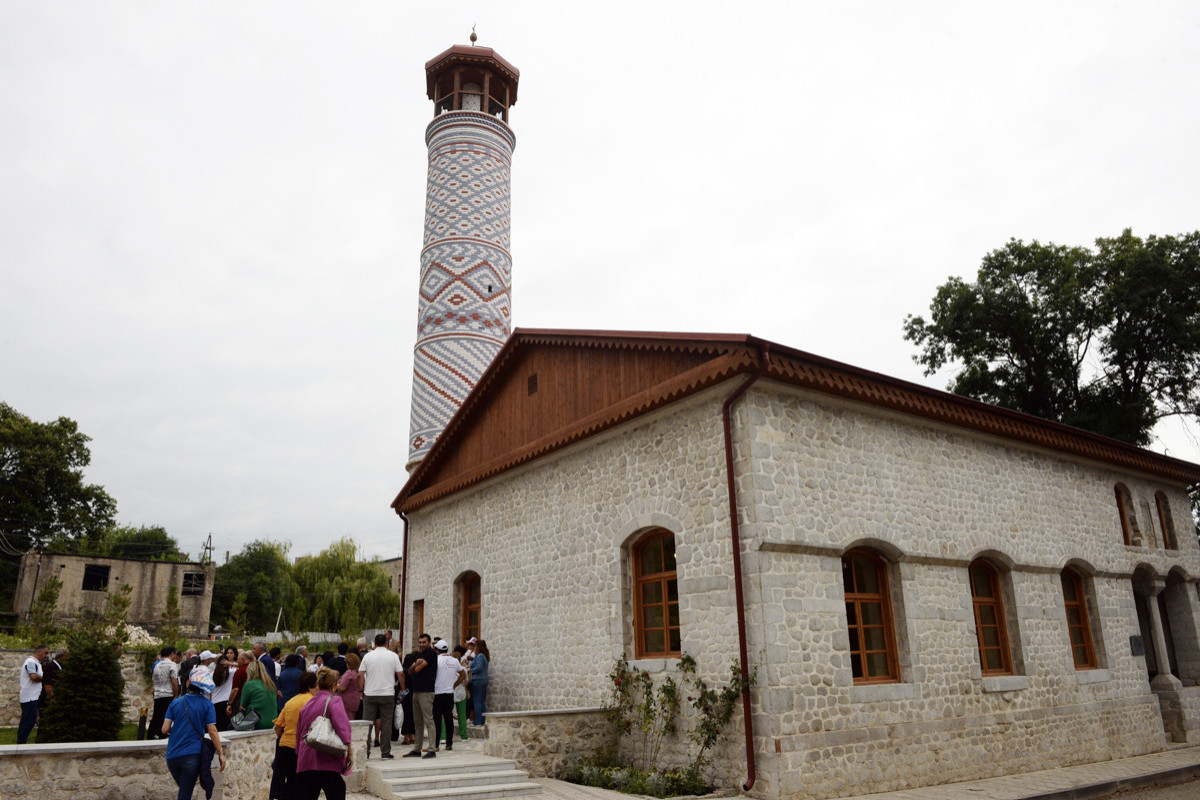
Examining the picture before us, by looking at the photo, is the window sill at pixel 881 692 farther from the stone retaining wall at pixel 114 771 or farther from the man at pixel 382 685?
the stone retaining wall at pixel 114 771

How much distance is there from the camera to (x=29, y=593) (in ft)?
102

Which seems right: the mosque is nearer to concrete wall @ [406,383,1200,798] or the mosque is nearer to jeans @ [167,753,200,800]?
concrete wall @ [406,383,1200,798]

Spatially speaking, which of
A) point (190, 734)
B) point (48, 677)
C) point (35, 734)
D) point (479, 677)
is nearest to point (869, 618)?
point (479, 677)

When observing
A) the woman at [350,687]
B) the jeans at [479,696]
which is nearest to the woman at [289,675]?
the woman at [350,687]

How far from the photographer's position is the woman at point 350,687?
31.7 feet

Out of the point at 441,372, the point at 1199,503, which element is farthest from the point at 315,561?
the point at 1199,503

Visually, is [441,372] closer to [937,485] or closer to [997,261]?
[937,485]

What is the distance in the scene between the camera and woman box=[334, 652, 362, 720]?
9.66m

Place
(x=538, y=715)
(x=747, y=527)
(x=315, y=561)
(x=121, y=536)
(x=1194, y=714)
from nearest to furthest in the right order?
(x=747, y=527) < (x=538, y=715) < (x=1194, y=714) < (x=315, y=561) < (x=121, y=536)

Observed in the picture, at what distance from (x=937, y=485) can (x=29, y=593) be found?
3495cm

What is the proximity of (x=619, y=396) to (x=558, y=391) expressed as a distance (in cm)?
180

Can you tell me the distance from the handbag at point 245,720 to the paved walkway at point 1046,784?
1.28m

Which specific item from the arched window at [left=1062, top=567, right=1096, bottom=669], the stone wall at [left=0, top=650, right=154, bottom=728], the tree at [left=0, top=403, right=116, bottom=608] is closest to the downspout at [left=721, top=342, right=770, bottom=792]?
the arched window at [left=1062, top=567, right=1096, bottom=669]

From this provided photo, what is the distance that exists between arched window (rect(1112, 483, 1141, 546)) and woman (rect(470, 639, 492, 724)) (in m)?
11.1
